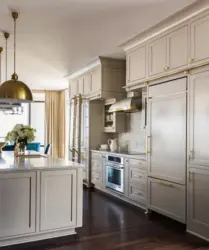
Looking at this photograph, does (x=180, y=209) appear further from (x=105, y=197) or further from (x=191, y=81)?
(x=105, y=197)

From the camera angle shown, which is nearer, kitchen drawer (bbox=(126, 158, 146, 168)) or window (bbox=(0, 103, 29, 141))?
kitchen drawer (bbox=(126, 158, 146, 168))

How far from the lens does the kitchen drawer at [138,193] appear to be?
477cm

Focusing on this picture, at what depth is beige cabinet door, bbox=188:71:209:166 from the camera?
11.1ft

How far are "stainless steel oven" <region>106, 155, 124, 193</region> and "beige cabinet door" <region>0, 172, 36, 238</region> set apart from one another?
2392 millimetres

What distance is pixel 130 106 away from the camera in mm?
5270

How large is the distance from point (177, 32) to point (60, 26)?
63.3 inches

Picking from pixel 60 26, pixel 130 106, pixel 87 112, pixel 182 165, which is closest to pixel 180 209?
pixel 182 165

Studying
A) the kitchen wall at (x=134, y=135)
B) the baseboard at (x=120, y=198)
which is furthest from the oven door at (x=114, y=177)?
the kitchen wall at (x=134, y=135)

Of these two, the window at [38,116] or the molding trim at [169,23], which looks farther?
the window at [38,116]

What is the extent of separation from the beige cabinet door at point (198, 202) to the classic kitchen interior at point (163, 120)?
0.01 metres

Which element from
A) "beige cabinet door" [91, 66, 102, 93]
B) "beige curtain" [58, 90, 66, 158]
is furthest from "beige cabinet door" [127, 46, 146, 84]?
"beige curtain" [58, 90, 66, 158]

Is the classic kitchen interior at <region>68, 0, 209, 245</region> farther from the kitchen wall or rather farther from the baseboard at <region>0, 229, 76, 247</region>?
the baseboard at <region>0, 229, 76, 247</region>

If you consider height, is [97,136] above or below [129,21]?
below

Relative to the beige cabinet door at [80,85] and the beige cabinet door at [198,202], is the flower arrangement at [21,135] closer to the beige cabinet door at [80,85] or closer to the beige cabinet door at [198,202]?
the beige cabinet door at [198,202]
